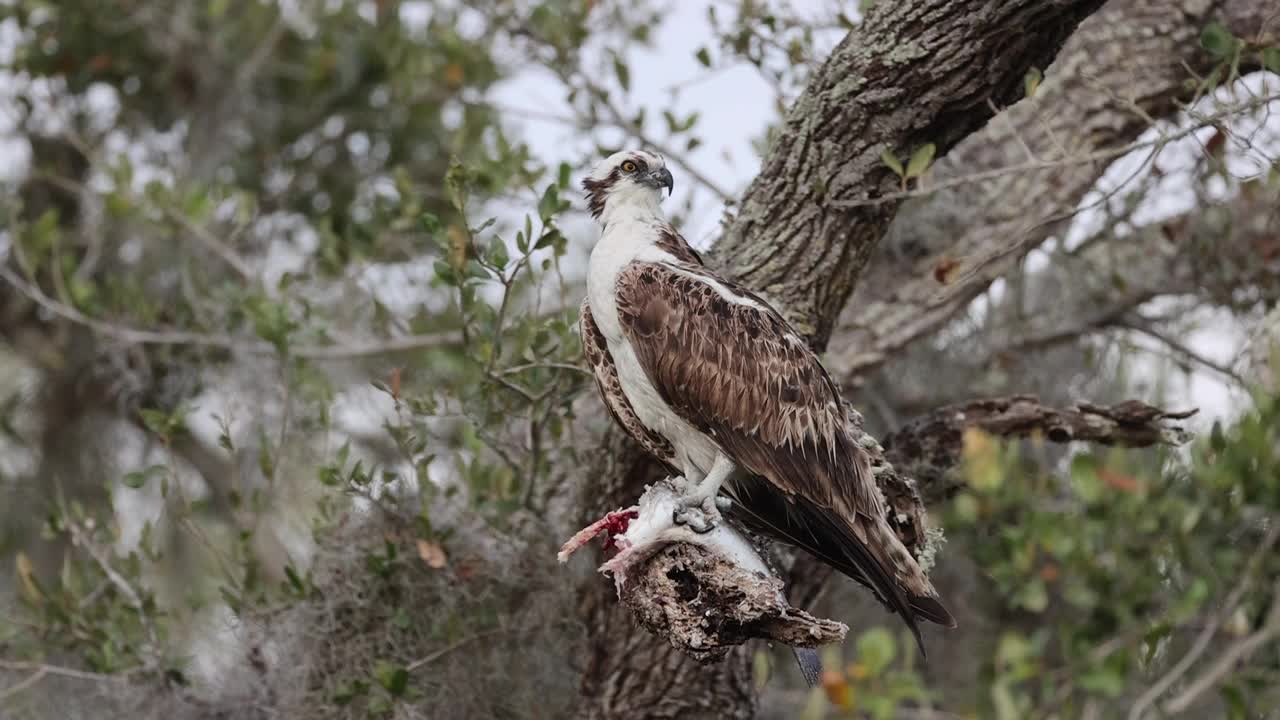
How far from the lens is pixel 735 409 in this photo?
3777mm

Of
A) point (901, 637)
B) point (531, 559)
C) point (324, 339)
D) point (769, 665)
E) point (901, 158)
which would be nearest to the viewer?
point (901, 158)

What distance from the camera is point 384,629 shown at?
5.20 metres

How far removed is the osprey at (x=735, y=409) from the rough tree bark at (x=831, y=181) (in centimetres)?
54

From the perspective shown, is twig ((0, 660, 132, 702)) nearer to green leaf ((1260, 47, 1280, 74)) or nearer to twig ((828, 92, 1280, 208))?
twig ((828, 92, 1280, 208))

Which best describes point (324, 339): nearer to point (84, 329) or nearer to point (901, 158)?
point (901, 158)

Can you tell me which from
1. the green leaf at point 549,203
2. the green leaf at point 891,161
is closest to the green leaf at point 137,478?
the green leaf at point 549,203

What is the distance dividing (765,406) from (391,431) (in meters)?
1.60

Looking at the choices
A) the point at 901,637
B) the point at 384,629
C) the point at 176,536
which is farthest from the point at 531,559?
the point at 176,536

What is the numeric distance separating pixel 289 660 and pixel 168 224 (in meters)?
2.71

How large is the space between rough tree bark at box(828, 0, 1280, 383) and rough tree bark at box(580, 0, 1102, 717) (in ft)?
3.36

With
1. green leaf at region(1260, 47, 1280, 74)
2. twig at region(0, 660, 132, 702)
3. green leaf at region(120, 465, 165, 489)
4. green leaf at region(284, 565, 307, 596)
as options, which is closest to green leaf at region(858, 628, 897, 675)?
green leaf at region(1260, 47, 1280, 74)

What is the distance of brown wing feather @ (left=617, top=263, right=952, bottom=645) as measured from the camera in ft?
12.1

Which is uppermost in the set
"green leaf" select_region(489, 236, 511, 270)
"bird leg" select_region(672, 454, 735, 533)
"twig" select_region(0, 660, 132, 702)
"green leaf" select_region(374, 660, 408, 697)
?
"green leaf" select_region(489, 236, 511, 270)

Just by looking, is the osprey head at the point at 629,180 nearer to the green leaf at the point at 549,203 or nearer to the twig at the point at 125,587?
the green leaf at the point at 549,203
